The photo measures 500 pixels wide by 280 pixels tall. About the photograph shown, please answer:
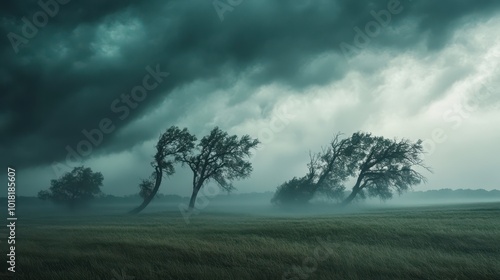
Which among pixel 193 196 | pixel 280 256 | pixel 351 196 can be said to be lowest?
A: pixel 351 196

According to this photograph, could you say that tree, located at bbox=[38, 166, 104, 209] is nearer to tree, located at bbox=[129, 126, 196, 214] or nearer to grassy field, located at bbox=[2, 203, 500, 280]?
tree, located at bbox=[129, 126, 196, 214]

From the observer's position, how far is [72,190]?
6625 cm

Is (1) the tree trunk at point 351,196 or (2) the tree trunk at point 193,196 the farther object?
(1) the tree trunk at point 351,196

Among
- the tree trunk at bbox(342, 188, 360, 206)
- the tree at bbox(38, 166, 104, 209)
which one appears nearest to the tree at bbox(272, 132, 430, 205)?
the tree trunk at bbox(342, 188, 360, 206)

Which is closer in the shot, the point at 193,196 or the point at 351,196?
the point at 193,196

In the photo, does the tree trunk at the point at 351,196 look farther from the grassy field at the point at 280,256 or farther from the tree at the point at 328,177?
the grassy field at the point at 280,256

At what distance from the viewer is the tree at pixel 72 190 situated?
66.1 meters

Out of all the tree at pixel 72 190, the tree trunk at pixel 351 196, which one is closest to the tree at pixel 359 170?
the tree trunk at pixel 351 196

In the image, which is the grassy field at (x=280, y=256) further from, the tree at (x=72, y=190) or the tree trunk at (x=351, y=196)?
the tree at (x=72, y=190)

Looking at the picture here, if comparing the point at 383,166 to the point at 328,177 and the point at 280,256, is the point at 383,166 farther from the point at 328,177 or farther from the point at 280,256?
the point at 280,256

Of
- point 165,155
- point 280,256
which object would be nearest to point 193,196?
point 165,155

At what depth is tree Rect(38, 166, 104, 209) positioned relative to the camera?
6606 cm

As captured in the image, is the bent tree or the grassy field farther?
the bent tree

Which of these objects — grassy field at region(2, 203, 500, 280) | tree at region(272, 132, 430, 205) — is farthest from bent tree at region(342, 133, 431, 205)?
grassy field at region(2, 203, 500, 280)
